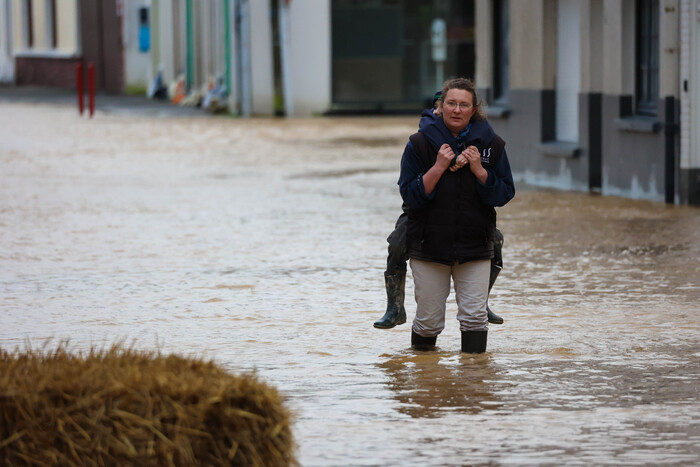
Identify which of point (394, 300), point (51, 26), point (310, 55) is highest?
point (51, 26)

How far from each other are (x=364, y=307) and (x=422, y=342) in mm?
1587

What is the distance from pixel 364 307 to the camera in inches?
371

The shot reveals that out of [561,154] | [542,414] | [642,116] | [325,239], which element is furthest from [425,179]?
[561,154]

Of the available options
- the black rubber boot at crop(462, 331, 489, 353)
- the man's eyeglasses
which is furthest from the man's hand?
the black rubber boot at crop(462, 331, 489, 353)

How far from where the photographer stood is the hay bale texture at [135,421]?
15.1ft

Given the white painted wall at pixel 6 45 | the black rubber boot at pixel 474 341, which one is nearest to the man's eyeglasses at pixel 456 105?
the black rubber boot at pixel 474 341

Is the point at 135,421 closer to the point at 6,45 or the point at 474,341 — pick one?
the point at 474,341

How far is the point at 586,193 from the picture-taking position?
16812 millimetres

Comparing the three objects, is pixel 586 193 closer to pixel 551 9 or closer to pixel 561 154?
pixel 561 154

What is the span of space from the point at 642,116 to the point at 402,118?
1807 centimetres

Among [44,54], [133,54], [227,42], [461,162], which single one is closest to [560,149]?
[461,162]

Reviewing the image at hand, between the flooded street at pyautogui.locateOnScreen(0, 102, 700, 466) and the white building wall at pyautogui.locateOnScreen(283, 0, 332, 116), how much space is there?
572 inches

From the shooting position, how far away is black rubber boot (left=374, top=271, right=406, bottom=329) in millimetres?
7871

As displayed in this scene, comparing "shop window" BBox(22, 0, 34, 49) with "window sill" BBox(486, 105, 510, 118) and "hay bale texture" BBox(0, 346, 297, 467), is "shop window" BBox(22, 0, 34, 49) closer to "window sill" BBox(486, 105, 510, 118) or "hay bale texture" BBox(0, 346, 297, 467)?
"window sill" BBox(486, 105, 510, 118)
